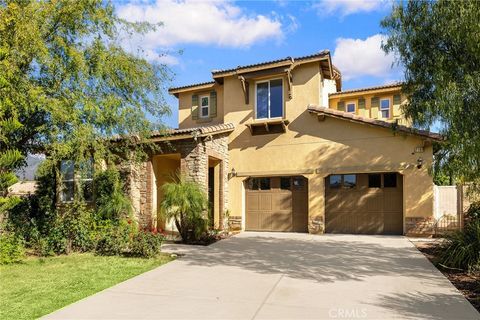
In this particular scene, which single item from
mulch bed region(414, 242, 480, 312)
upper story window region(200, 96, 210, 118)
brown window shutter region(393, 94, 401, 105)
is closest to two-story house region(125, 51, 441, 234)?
upper story window region(200, 96, 210, 118)

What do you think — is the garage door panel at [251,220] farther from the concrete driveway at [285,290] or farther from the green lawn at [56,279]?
the green lawn at [56,279]

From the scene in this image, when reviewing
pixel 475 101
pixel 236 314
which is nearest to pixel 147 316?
pixel 236 314

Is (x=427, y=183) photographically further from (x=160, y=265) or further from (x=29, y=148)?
(x=29, y=148)

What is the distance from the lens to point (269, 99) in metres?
16.1

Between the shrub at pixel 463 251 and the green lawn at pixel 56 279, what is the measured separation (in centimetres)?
695

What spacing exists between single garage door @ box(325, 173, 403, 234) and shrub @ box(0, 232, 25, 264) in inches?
440

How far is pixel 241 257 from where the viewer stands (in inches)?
379

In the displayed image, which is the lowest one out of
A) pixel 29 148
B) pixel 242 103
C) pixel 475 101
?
pixel 29 148

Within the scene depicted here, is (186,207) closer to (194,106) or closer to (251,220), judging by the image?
(251,220)

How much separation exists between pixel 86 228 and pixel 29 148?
310cm

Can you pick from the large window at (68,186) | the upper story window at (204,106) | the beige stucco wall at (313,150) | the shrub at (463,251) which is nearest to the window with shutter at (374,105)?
the beige stucco wall at (313,150)

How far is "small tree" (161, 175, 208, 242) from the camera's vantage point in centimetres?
1186

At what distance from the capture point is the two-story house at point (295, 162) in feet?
44.5

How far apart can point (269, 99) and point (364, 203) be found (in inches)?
242
